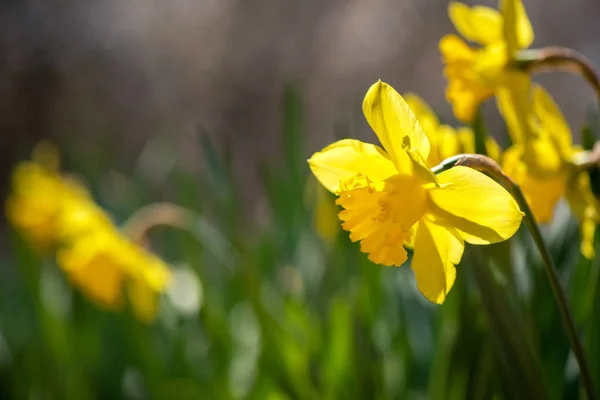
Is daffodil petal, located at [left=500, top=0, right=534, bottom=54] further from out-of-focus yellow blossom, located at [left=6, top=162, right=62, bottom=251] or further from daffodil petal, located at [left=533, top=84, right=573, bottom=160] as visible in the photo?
out-of-focus yellow blossom, located at [left=6, top=162, right=62, bottom=251]

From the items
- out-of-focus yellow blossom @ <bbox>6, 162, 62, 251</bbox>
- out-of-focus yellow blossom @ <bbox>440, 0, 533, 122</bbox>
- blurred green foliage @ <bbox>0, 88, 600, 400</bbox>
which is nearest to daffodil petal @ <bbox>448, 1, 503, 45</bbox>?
out-of-focus yellow blossom @ <bbox>440, 0, 533, 122</bbox>

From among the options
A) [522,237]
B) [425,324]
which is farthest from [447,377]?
[425,324]

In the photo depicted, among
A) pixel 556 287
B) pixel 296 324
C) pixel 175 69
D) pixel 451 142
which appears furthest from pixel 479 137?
pixel 175 69

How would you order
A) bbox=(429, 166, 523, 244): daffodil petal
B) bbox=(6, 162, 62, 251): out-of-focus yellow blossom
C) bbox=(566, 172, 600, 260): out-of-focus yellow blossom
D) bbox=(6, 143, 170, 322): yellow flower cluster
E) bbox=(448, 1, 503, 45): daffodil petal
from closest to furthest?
1. bbox=(429, 166, 523, 244): daffodil petal
2. bbox=(566, 172, 600, 260): out-of-focus yellow blossom
3. bbox=(448, 1, 503, 45): daffodil petal
4. bbox=(6, 143, 170, 322): yellow flower cluster
5. bbox=(6, 162, 62, 251): out-of-focus yellow blossom

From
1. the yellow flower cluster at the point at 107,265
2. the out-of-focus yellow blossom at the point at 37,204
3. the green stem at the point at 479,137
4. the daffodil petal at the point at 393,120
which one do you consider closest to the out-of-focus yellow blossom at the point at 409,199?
the daffodil petal at the point at 393,120

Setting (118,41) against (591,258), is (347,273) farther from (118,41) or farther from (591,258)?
(118,41)

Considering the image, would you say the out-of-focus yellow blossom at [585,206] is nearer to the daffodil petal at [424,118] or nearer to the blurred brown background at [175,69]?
the daffodil petal at [424,118]

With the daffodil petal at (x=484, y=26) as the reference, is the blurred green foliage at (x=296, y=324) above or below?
below
